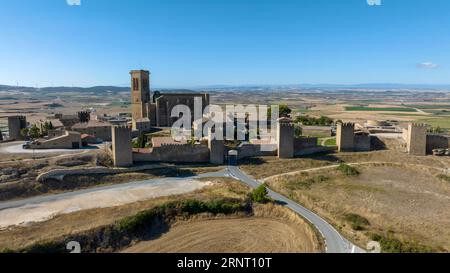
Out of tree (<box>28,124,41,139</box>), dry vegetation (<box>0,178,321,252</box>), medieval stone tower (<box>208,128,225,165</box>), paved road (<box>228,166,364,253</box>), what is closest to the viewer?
paved road (<box>228,166,364,253</box>)

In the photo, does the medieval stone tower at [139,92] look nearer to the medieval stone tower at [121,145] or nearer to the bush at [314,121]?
the medieval stone tower at [121,145]

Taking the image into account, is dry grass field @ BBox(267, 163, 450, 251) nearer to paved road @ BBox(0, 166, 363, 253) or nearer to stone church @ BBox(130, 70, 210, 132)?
paved road @ BBox(0, 166, 363, 253)

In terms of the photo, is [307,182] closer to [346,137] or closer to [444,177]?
[346,137]

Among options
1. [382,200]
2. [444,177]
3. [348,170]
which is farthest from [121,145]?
[444,177]

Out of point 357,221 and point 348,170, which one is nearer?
point 357,221

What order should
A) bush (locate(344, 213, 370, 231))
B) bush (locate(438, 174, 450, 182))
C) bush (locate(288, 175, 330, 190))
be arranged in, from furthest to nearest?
bush (locate(438, 174, 450, 182)) < bush (locate(288, 175, 330, 190)) < bush (locate(344, 213, 370, 231))

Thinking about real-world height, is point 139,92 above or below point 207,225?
above

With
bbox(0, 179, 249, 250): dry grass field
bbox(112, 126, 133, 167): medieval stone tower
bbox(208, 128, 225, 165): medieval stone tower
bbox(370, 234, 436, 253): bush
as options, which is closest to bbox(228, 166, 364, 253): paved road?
bbox(370, 234, 436, 253): bush

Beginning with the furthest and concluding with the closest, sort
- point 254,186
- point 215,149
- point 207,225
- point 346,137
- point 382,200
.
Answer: point 346,137
point 215,149
point 254,186
point 382,200
point 207,225

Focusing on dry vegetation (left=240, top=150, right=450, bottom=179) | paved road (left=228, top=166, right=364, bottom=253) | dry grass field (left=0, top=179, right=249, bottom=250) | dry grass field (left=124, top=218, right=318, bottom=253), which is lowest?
dry grass field (left=124, top=218, right=318, bottom=253)
